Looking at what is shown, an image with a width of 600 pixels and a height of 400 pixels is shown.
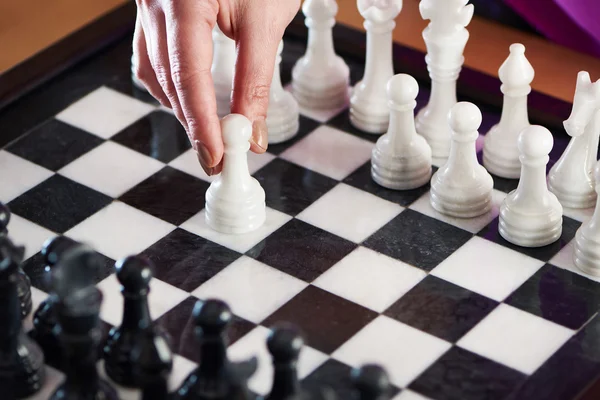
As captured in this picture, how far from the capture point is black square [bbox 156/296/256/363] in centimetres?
137

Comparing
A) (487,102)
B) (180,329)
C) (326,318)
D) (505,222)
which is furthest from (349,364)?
(487,102)

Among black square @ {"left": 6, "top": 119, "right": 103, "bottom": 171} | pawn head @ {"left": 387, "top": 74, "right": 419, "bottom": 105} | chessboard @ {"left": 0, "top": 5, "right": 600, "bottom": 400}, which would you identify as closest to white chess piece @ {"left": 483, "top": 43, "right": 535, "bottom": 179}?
chessboard @ {"left": 0, "top": 5, "right": 600, "bottom": 400}

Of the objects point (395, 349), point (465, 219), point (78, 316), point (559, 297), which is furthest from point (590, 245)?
point (78, 316)

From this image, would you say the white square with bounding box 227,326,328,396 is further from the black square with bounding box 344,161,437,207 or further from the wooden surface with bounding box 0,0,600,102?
the wooden surface with bounding box 0,0,600,102

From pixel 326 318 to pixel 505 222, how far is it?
0.98ft

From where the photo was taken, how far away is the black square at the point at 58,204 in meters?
1.62

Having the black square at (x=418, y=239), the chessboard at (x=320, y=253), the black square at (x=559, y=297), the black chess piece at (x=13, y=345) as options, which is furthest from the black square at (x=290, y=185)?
the black chess piece at (x=13, y=345)

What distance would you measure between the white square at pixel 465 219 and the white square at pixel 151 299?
0.37 m

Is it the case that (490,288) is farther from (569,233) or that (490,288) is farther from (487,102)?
(487,102)

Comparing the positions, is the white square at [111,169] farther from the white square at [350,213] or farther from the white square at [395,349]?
the white square at [395,349]

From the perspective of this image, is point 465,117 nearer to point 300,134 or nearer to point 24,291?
point 300,134

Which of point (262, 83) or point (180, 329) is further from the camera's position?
point (262, 83)

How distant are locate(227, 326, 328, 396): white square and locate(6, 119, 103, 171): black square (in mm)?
506

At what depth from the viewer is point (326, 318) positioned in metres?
1.42
